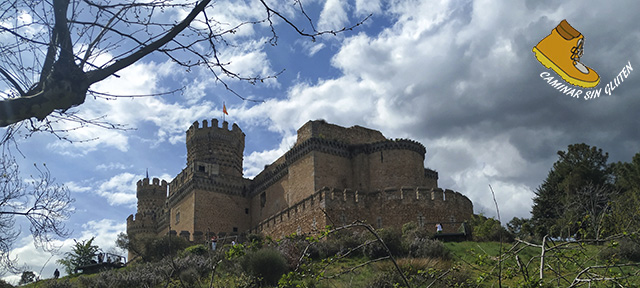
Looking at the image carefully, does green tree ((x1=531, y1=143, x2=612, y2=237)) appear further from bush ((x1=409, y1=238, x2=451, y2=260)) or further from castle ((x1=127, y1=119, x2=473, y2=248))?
bush ((x1=409, y1=238, x2=451, y2=260))

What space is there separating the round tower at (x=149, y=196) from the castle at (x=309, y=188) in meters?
3.12

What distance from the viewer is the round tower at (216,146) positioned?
41.3 meters

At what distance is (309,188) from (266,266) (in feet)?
36.0

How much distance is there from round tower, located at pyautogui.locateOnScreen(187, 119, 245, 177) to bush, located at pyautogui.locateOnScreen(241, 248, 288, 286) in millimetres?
18838

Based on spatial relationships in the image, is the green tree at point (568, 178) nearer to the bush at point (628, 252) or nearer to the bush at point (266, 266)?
the bush at point (628, 252)

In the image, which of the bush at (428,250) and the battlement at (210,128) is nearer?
the bush at (428,250)

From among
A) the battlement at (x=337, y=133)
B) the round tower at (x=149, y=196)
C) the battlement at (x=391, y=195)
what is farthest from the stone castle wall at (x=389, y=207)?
the round tower at (x=149, y=196)

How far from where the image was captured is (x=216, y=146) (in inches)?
1641

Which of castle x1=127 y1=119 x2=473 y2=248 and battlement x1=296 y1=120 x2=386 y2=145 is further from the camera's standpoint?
battlement x1=296 y1=120 x2=386 y2=145

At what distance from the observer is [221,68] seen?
6578mm

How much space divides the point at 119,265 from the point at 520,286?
1214 inches

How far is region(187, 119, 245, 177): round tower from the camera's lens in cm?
4131

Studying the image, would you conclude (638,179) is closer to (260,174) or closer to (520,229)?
(520,229)

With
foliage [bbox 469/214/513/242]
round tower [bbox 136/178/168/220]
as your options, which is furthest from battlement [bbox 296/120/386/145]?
round tower [bbox 136/178/168/220]
